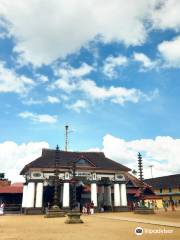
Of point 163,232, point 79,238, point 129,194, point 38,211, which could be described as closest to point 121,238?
point 79,238

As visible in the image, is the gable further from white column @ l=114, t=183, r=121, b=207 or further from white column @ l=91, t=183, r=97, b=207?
white column @ l=114, t=183, r=121, b=207

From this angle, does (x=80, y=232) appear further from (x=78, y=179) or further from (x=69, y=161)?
(x=69, y=161)

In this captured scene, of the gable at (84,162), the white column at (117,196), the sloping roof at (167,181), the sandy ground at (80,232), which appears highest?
the gable at (84,162)

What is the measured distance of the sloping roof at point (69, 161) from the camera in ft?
121

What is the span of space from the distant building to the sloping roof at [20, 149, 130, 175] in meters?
A: 30.4

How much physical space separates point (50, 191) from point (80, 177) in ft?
22.7

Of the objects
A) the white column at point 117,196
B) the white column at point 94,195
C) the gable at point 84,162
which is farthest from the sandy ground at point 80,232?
the white column at point 117,196

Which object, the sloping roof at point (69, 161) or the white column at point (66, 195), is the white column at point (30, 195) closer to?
the sloping roof at point (69, 161)

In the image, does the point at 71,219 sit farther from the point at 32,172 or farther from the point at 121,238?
the point at 32,172

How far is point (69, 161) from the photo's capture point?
3903 centimetres

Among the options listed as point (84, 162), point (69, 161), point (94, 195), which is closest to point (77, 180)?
point (84, 162)

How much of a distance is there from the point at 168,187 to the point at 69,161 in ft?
125

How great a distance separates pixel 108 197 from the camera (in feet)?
135

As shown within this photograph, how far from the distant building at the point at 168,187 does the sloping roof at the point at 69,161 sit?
30.4m
